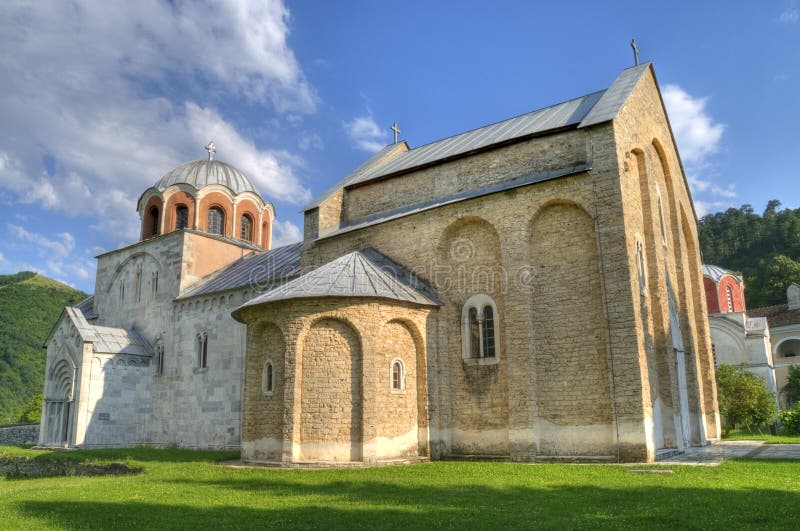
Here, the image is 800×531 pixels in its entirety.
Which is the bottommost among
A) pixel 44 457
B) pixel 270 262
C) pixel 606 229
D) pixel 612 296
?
pixel 44 457

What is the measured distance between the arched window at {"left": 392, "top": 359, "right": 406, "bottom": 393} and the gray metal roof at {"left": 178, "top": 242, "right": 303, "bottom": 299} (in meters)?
6.85

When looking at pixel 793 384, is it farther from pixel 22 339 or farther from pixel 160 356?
pixel 22 339

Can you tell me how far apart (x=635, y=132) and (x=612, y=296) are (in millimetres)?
5116

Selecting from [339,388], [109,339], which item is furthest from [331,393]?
[109,339]

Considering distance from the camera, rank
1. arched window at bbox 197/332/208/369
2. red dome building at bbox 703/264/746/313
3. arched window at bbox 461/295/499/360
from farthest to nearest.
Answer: red dome building at bbox 703/264/746/313, arched window at bbox 197/332/208/369, arched window at bbox 461/295/499/360

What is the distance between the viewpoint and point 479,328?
609 inches

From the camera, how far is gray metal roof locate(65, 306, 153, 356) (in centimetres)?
2327

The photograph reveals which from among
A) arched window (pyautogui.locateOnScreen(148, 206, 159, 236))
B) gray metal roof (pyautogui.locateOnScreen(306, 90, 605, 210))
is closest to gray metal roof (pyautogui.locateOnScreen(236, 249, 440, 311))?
gray metal roof (pyautogui.locateOnScreen(306, 90, 605, 210))

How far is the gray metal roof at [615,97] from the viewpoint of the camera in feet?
46.8

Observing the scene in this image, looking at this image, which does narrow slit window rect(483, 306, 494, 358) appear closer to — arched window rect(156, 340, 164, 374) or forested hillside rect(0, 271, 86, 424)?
arched window rect(156, 340, 164, 374)

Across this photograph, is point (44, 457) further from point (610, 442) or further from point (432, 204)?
point (610, 442)

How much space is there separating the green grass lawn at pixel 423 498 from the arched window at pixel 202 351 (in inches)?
380

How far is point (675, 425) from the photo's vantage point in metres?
14.7

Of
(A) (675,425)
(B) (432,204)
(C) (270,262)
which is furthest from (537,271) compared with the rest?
(C) (270,262)
